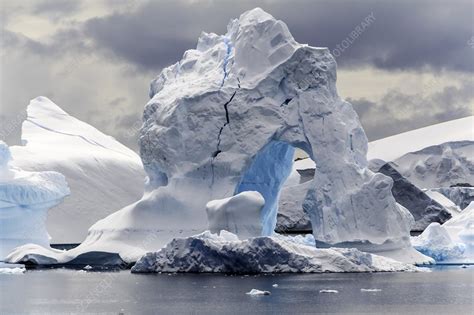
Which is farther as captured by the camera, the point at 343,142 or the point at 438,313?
the point at 343,142

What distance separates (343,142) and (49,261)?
907 cm

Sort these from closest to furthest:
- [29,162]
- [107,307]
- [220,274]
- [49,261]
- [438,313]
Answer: [438,313] < [107,307] < [220,274] < [49,261] < [29,162]

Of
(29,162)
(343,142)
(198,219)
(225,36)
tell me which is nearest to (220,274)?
(198,219)

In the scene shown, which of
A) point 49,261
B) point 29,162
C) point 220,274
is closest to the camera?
point 220,274

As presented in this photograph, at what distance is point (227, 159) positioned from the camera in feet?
98.3

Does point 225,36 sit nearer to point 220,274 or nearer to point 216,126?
point 216,126

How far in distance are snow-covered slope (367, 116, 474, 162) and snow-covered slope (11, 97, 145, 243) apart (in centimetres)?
1875

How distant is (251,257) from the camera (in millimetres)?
25234

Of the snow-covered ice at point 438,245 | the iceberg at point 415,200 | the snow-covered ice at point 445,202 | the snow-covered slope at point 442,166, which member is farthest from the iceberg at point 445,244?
the snow-covered slope at point 442,166

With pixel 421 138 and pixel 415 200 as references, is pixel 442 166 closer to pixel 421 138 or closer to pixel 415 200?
pixel 421 138

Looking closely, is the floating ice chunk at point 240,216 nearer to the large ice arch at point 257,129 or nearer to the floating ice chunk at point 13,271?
the large ice arch at point 257,129

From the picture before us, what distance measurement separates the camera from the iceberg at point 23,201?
34781 mm

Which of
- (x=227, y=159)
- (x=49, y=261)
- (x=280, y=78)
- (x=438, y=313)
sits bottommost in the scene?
(x=438, y=313)

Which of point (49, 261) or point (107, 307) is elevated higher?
point (49, 261)
